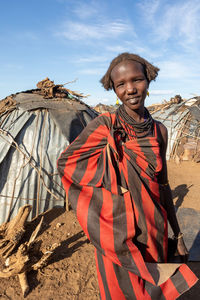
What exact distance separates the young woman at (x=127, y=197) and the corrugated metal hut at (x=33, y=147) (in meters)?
3.30

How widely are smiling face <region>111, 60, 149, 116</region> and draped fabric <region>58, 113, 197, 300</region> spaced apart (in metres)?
0.15

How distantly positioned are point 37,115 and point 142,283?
4170 mm

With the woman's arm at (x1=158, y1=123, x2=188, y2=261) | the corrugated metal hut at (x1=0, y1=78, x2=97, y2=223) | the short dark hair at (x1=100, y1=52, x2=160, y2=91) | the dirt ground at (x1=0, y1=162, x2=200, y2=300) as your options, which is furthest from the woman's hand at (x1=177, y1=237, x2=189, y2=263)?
the corrugated metal hut at (x1=0, y1=78, x2=97, y2=223)

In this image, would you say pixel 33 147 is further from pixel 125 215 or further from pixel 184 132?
pixel 184 132

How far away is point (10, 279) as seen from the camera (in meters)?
3.11

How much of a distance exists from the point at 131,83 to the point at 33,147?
3.62 metres

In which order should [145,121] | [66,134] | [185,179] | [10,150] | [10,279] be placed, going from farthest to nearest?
[185,179], [66,134], [10,150], [10,279], [145,121]

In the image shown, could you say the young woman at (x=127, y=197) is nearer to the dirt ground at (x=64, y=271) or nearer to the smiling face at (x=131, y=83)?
the smiling face at (x=131, y=83)

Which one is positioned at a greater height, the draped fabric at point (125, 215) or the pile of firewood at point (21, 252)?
the draped fabric at point (125, 215)

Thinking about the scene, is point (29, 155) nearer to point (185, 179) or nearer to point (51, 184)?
point (51, 184)

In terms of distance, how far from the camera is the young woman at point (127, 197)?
1.23 metres

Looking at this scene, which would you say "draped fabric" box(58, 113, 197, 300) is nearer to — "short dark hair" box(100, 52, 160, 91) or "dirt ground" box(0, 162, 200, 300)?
"short dark hair" box(100, 52, 160, 91)

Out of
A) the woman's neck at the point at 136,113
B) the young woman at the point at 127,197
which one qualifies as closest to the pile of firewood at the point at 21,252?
the young woman at the point at 127,197

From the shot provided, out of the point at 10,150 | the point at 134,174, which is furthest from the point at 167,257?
the point at 10,150
